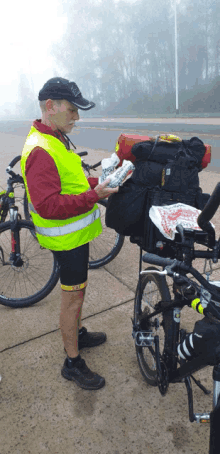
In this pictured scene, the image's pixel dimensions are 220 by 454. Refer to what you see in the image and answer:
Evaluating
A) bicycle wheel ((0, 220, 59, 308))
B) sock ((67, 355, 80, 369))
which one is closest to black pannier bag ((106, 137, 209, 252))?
sock ((67, 355, 80, 369))

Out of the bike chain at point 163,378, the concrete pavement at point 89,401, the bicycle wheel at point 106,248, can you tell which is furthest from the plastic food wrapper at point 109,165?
the bicycle wheel at point 106,248

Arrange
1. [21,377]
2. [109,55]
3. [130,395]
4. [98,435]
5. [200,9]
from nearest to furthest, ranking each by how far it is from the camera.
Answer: [98,435], [130,395], [21,377], [200,9], [109,55]

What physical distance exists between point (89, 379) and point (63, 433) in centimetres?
40

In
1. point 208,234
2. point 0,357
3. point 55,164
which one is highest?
point 55,164

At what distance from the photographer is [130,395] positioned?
94.6 inches

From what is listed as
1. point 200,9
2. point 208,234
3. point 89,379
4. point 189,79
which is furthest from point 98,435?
point 200,9

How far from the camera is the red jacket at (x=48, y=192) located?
6.35ft

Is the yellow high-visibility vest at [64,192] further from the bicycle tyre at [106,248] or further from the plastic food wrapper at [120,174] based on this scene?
the bicycle tyre at [106,248]

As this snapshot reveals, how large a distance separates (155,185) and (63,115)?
2.40 ft

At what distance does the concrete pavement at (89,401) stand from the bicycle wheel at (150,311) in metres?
0.13

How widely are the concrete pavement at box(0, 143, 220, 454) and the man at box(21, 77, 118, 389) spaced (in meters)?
0.19

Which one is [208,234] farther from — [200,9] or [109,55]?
[109,55]

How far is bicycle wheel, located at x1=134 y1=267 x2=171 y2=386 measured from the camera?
7.30 feet

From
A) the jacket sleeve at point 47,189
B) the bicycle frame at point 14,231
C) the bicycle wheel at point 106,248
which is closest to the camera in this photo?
the jacket sleeve at point 47,189
